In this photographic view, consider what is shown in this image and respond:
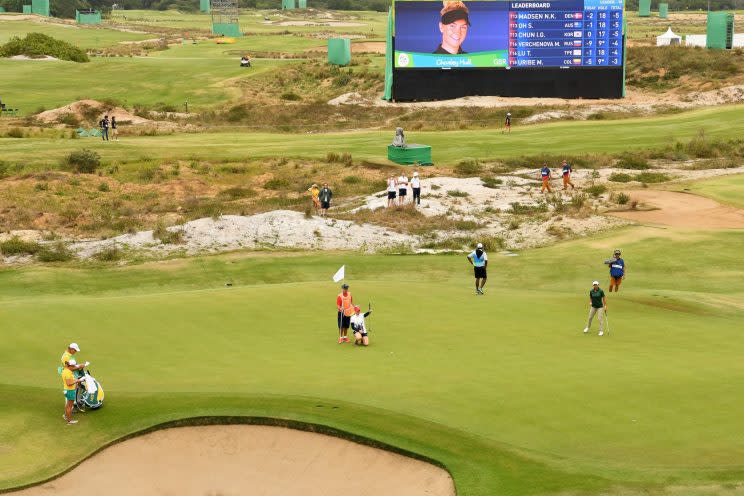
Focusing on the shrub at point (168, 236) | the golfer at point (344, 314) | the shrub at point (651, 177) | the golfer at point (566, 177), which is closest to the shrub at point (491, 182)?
the golfer at point (566, 177)

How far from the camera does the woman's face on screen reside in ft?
248

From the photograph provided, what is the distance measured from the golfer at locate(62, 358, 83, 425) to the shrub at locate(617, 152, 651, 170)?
43354mm

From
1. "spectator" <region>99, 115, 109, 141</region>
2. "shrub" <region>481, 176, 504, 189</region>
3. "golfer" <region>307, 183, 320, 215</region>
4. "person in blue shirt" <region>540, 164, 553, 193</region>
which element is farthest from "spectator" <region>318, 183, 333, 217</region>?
"spectator" <region>99, 115, 109, 141</region>

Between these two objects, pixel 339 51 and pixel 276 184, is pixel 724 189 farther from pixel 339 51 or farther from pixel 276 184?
pixel 339 51

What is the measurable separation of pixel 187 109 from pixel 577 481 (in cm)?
7351

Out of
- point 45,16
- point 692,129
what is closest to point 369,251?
point 692,129

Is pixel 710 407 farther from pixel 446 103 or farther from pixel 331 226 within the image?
pixel 446 103

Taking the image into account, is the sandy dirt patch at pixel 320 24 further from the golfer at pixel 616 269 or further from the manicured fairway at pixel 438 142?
the golfer at pixel 616 269

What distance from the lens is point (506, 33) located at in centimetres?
7556

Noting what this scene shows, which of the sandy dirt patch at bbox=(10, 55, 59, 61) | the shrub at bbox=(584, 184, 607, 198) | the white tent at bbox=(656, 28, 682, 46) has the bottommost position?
the shrub at bbox=(584, 184, 607, 198)

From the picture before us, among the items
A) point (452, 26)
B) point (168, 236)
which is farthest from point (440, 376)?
point (452, 26)

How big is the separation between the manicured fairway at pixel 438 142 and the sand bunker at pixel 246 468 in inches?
1672

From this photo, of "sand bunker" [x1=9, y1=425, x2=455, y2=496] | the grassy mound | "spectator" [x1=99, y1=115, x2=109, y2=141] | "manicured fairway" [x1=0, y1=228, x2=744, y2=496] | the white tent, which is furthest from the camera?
the grassy mound

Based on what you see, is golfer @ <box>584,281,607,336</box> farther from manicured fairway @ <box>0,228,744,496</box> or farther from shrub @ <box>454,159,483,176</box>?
shrub @ <box>454,159,483,176</box>
